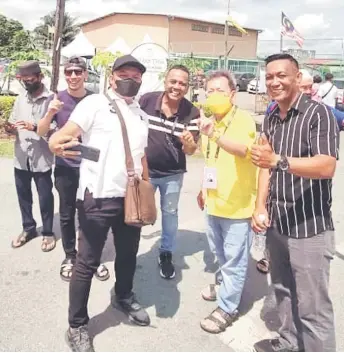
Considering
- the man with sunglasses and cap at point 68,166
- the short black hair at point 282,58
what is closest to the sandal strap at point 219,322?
the man with sunglasses and cap at point 68,166

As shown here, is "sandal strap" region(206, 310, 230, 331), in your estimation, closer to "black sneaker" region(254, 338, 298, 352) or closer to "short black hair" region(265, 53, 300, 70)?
"black sneaker" region(254, 338, 298, 352)

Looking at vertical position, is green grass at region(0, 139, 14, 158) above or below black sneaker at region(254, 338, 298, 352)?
above

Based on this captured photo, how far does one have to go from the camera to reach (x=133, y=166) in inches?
96.6

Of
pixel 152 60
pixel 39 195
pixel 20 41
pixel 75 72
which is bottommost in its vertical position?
pixel 39 195

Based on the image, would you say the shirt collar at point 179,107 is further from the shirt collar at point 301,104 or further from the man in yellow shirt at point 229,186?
the shirt collar at point 301,104

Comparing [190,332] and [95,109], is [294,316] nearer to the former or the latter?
[190,332]

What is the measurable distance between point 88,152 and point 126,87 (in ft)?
1.50

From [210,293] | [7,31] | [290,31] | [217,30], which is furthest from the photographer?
[217,30]

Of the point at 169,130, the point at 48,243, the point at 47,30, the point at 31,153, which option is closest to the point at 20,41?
the point at 47,30

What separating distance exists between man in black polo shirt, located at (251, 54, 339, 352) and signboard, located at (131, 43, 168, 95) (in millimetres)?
8387

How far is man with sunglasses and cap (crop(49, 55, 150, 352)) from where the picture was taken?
233cm

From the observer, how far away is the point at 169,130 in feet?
10.7

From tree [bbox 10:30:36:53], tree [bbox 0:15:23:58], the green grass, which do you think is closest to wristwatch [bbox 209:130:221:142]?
the green grass

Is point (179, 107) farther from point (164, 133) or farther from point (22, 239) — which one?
point (22, 239)
